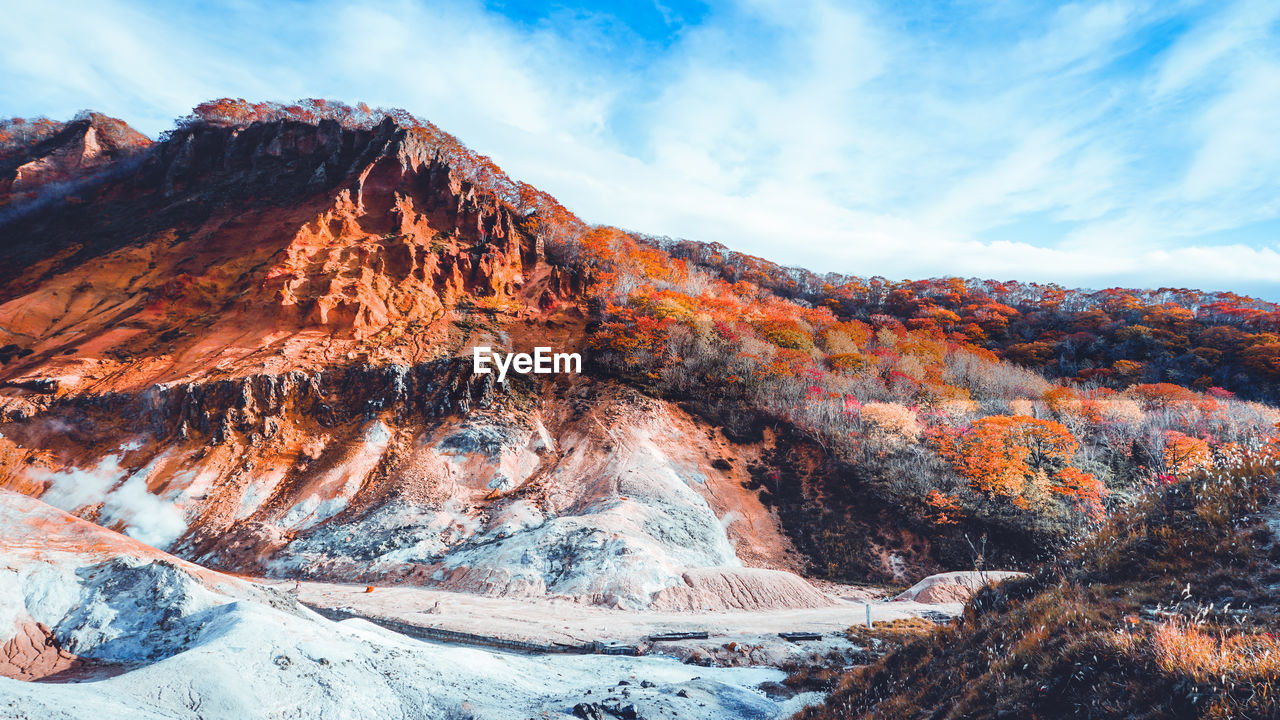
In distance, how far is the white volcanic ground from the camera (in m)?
7.81

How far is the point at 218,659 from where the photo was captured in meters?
8.37

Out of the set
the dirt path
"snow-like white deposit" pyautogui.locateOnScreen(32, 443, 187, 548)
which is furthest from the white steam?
the dirt path

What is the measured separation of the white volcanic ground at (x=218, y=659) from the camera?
7.81 metres

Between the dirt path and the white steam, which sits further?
the white steam

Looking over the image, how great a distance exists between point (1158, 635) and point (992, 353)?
59104mm

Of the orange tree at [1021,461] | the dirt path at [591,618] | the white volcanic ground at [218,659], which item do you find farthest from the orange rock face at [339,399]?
the orange tree at [1021,461]

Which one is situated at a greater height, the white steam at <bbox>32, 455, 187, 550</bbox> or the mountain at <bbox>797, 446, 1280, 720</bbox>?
the mountain at <bbox>797, 446, 1280, 720</bbox>

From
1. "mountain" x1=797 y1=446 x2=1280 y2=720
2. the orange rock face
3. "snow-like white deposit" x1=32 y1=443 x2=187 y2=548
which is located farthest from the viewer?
the orange rock face

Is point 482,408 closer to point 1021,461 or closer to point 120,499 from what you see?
point 120,499

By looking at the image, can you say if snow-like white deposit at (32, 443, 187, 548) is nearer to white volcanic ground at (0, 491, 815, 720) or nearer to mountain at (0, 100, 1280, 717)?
mountain at (0, 100, 1280, 717)

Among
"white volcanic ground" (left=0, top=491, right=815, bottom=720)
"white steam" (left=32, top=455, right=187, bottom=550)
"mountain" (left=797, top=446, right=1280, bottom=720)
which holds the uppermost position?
"mountain" (left=797, top=446, right=1280, bottom=720)

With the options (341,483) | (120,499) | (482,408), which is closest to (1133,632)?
(341,483)

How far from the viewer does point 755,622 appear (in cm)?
1942

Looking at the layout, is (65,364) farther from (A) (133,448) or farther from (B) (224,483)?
(B) (224,483)
